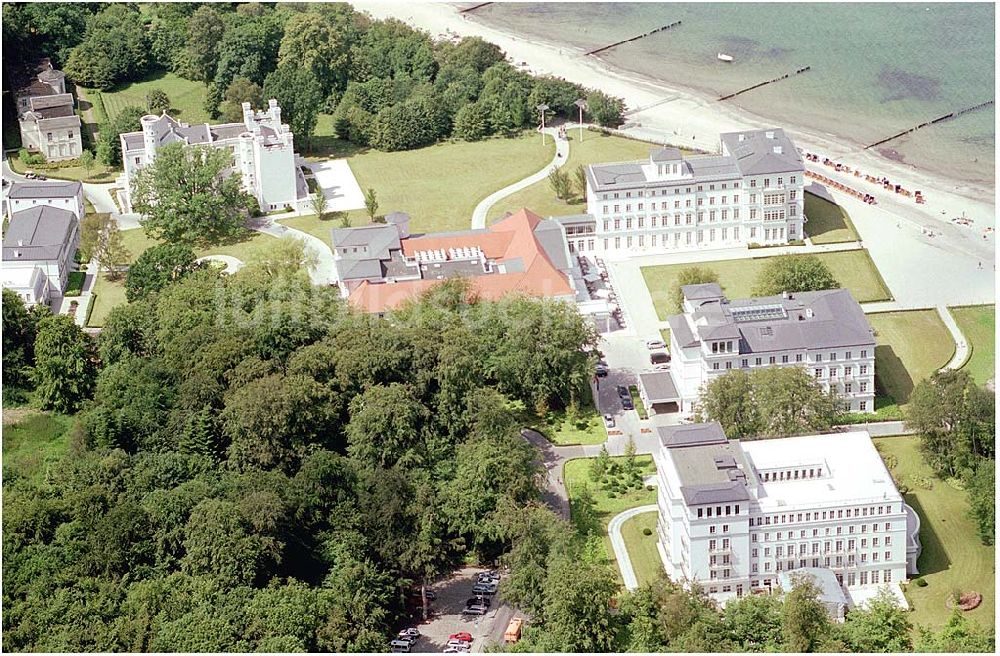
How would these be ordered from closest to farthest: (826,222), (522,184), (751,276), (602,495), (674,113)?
(602,495), (751,276), (826,222), (522,184), (674,113)

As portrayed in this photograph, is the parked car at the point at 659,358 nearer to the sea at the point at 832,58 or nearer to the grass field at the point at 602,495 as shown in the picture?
the grass field at the point at 602,495

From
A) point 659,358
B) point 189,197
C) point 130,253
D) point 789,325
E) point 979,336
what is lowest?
point 979,336

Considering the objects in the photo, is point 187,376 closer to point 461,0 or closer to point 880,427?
point 880,427

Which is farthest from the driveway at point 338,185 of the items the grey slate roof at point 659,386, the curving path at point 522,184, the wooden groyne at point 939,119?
the wooden groyne at point 939,119

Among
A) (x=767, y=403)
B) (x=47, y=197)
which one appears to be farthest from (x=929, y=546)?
(x=47, y=197)

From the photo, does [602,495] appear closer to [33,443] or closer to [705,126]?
[33,443]

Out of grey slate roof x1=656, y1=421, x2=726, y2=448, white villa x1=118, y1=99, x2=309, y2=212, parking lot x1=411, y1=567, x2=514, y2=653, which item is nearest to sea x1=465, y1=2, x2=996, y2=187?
white villa x1=118, y1=99, x2=309, y2=212
